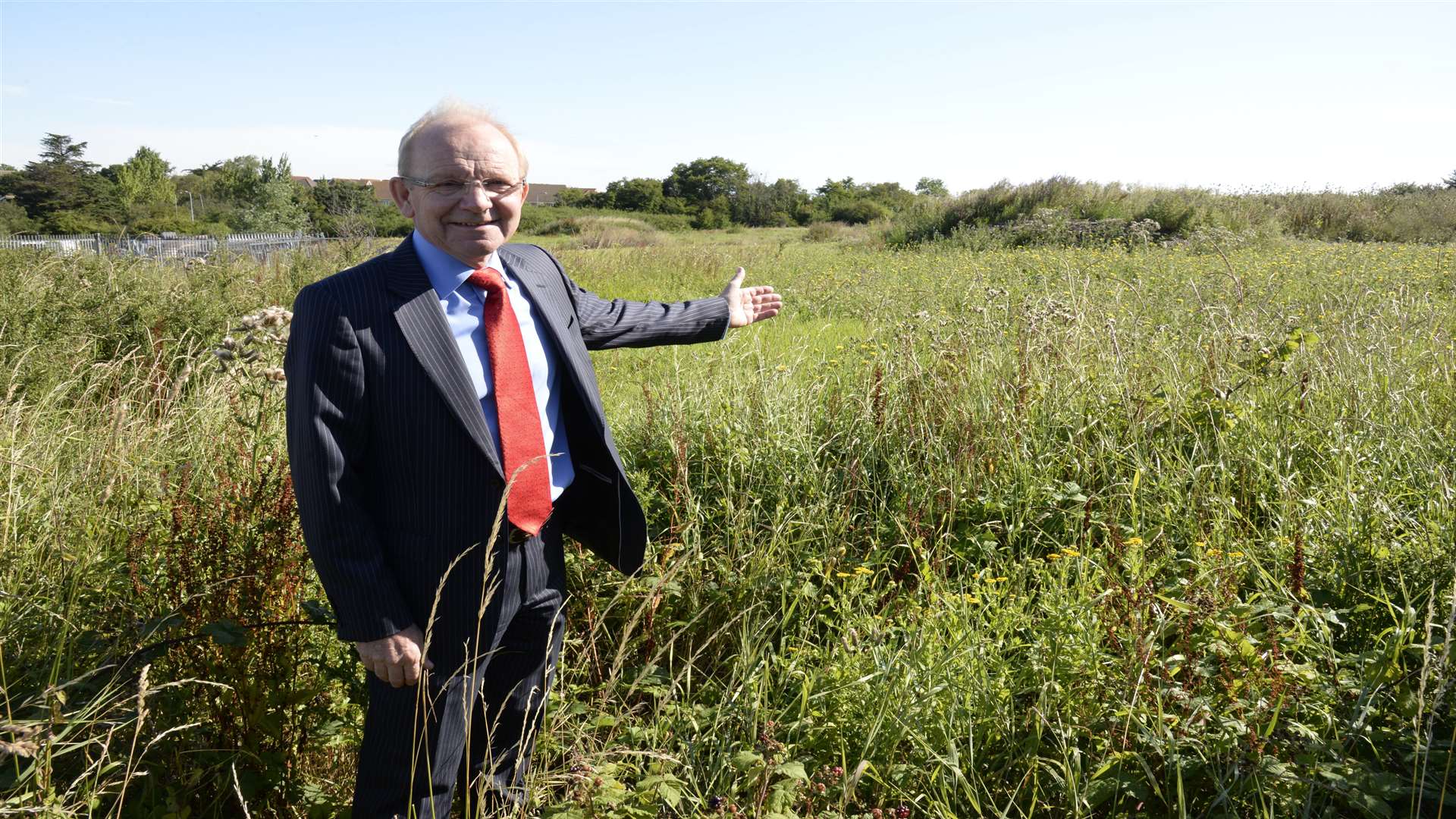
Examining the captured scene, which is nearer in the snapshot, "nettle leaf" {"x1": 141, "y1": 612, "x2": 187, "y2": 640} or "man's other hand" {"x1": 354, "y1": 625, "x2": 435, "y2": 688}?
"man's other hand" {"x1": 354, "y1": 625, "x2": 435, "y2": 688}

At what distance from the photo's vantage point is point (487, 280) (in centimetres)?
190

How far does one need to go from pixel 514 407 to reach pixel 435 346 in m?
0.22

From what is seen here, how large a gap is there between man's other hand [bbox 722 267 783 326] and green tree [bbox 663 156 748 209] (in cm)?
6240

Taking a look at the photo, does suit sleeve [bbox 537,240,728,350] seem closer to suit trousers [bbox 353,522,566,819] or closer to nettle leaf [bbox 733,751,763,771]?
suit trousers [bbox 353,522,566,819]

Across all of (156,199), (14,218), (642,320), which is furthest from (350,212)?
(156,199)

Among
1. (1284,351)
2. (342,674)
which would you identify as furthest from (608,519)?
(1284,351)

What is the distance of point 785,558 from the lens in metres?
3.06

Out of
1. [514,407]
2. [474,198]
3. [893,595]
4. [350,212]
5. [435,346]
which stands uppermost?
[350,212]

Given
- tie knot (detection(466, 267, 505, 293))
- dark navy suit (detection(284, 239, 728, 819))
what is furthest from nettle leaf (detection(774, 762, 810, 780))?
tie knot (detection(466, 267, 505, 293))

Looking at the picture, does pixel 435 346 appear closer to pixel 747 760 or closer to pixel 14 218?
Result: pixel 747 760

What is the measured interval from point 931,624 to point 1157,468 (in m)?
1.44

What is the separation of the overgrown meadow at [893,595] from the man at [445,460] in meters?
0.27

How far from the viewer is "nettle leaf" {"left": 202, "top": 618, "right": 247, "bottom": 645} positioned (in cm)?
200

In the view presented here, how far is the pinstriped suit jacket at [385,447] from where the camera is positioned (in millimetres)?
1728
